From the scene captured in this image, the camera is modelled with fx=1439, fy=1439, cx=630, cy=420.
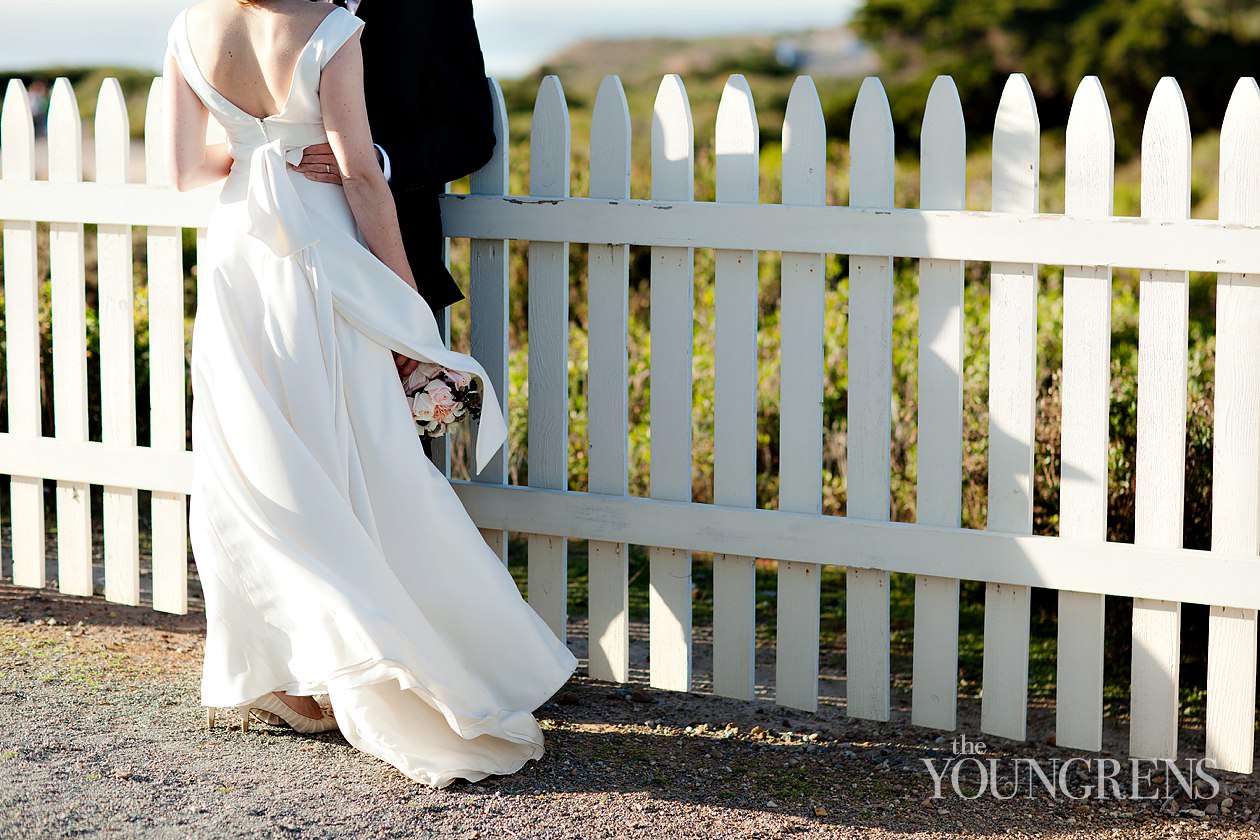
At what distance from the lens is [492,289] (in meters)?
3.69

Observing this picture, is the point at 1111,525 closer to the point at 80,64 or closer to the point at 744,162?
the point at 744,162

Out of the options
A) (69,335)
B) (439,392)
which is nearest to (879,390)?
(439,392)

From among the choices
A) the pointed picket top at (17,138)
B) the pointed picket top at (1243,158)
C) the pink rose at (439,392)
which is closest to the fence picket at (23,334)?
the pointed picket top at (17,138)

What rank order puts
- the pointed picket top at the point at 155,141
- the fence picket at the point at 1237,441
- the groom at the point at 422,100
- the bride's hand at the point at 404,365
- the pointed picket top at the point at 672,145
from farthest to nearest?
the pointed picket top at the point at 155,141 < the pointed picket top at the point at 672,145 < the groom at the point at 422,100 < the bride's hand at the point at 404,365 < the fence picket at the point at 1237,441

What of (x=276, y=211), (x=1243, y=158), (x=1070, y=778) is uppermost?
(x=1243, y=158)

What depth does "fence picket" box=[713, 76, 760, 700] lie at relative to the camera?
3410mm

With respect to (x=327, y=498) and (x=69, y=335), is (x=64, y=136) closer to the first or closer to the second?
(x=69, y=335)

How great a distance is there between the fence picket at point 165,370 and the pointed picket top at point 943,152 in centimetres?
202

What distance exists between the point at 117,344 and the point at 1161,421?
2.83 m

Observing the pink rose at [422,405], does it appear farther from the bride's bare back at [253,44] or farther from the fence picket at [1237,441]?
the fence picket at [1237,441]

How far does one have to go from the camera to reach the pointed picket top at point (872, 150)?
329cm

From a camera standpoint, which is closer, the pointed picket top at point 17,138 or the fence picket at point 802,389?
the fence picket at point 802,389

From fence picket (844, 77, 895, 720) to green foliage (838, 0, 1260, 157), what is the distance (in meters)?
13.1

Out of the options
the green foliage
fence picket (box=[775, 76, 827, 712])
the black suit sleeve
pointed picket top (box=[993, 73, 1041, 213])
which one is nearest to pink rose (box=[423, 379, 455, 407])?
the black suit sleeve
